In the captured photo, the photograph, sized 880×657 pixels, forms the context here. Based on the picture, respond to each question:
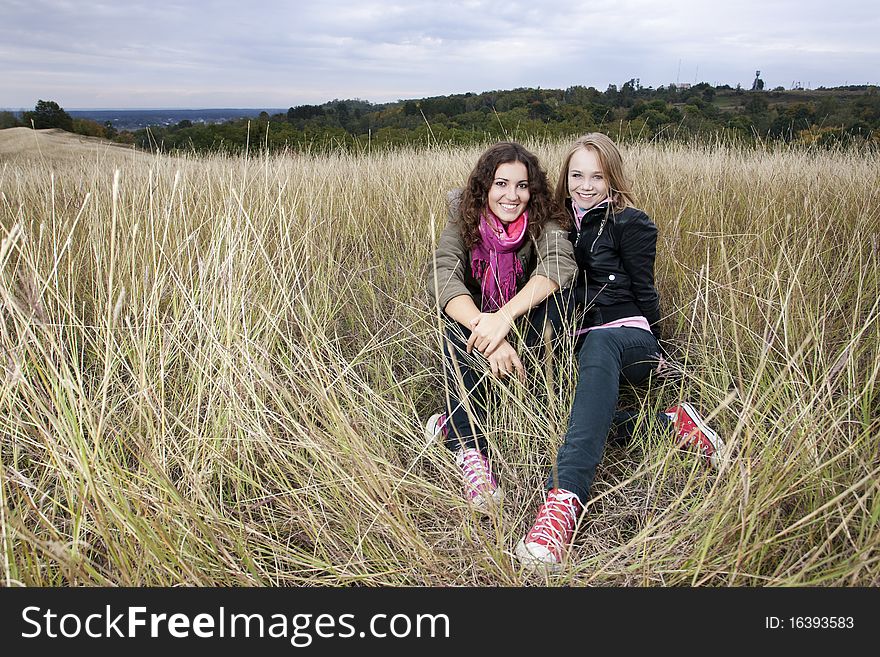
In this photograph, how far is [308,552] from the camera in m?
1.42

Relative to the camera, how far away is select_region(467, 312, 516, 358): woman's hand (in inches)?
71.1

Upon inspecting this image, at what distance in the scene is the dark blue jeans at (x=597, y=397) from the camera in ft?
4.97

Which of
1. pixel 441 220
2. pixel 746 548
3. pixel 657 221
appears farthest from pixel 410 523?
pixel 657 221

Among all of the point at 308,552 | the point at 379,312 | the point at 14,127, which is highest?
the point at 14,127

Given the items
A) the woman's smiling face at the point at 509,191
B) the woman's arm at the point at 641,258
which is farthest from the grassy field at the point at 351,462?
the woman's smiling face at the point at 509,191

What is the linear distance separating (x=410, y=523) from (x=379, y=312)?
1.39 m

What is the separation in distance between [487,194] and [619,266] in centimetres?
55

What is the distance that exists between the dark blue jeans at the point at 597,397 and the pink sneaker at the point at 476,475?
16 cm

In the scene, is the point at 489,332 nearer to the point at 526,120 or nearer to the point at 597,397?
the point at 597,397

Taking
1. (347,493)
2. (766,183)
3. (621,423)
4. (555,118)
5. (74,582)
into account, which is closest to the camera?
(74,582)

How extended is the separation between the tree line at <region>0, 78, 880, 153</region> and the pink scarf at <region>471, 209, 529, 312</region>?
16.1ft

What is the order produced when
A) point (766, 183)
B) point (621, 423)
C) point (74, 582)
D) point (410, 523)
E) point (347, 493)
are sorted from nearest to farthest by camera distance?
point (74, 582), point (410, 523), point (347, 493), point (621, 423), point (766, 183)

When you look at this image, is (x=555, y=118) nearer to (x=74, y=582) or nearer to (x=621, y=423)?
(x=621, y=423)

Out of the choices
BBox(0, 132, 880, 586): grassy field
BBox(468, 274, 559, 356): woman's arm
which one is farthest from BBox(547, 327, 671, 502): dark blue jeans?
BBox(468, 274, 559, 356): woman's arm
